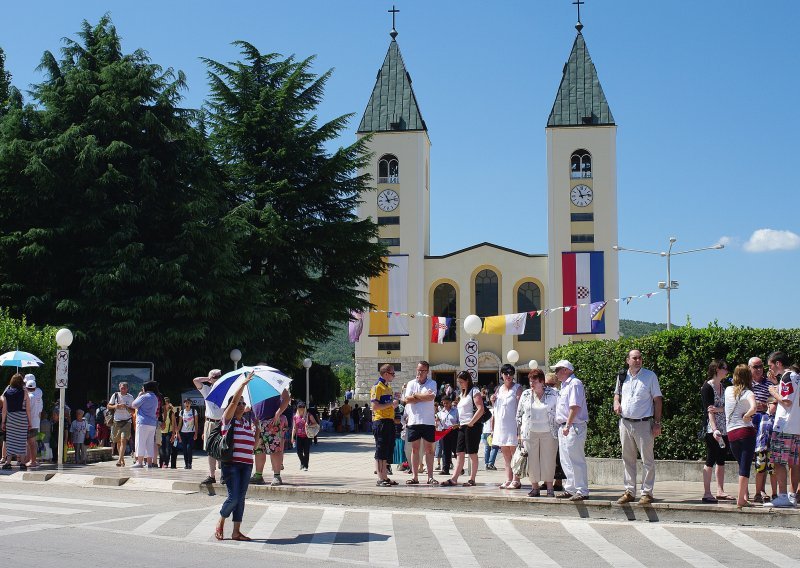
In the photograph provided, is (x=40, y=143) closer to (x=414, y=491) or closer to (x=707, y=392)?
(x=414, y=491)

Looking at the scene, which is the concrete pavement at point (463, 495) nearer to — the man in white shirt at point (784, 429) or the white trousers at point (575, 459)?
the white trousers at point (575, 459)

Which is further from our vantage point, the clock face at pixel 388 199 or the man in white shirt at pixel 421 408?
the clock face at pixel 388 199

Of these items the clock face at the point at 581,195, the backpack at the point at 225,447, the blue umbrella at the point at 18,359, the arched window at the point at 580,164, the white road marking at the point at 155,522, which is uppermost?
the arched window at the point at 580,164

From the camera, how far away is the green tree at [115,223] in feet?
97.5

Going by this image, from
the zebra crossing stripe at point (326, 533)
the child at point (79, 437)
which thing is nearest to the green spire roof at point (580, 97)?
the child at point (79, 437)

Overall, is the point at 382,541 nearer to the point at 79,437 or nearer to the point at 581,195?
the point at 79,437

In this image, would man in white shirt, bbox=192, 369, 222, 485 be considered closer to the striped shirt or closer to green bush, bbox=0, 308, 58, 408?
the striped shirt

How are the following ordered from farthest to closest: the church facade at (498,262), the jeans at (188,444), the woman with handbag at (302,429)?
the church facade at (498,262) → the jeans at (188,444) → the woman with handbag at (302,429)

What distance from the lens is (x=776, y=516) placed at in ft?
34.6

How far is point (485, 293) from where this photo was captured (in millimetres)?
67250

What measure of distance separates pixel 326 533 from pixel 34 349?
14.8m

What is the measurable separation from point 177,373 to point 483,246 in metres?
39.0

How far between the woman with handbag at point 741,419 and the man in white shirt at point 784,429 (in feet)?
0.93

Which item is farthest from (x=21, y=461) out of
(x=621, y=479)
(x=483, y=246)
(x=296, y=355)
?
(x=483, y=246)
